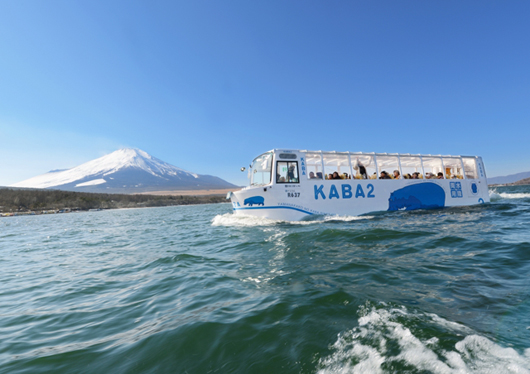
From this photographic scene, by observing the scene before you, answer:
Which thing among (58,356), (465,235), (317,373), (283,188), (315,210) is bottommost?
(58,356)

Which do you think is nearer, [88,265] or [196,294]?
[196,294]

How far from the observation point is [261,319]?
328 cm

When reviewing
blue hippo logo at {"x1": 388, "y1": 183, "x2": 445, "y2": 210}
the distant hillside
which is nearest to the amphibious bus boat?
blue hippo logo at {"x1": 388, "y1": 183, "x2": 445, "y2": 210}

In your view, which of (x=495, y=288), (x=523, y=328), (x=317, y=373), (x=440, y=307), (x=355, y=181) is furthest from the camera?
(x=355, y=181)

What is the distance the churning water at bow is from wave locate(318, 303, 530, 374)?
0.04 ft

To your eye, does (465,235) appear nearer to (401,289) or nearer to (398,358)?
(401,289)

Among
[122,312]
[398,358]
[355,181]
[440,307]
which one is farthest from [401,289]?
[355,181]

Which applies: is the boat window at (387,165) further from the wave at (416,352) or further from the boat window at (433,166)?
the wave at (416,352)

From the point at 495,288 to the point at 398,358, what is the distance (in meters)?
2.73

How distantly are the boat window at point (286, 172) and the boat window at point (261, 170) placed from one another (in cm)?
53

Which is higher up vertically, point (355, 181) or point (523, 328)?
point (355, 181)

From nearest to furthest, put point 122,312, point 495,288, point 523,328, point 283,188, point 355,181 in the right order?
point 523,328, point 495,288, point 122,312, point 283,188, point 355,181

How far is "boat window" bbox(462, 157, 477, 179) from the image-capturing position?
1962 centimetres

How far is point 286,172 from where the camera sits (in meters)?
14.0
